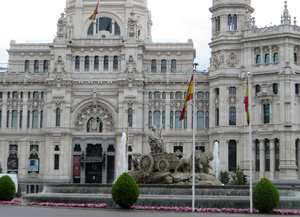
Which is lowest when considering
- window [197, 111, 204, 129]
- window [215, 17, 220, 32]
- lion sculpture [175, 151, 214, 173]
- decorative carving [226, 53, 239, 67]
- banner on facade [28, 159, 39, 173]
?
banner on facade [28, 159, 39, 173]

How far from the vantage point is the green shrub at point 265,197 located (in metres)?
39.8

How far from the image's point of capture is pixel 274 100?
263 feet

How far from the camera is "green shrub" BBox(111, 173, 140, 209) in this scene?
4047cm

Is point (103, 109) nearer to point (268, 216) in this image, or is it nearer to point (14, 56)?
point (14, 56)

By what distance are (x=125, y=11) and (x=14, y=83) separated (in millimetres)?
23431

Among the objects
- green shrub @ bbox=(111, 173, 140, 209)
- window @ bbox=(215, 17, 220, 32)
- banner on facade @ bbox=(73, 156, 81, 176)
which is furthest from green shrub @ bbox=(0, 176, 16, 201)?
window @ bbox=(215, 17, 220, 32)

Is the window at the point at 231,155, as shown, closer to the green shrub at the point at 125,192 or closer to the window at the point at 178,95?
the window at the point at 178,95

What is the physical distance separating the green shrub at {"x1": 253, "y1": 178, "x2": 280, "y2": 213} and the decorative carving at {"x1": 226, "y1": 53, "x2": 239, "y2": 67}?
45772mm

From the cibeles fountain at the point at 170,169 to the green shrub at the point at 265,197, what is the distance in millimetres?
8241

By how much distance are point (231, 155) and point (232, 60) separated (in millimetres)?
14807

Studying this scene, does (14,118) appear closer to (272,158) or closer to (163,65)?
(163,65)

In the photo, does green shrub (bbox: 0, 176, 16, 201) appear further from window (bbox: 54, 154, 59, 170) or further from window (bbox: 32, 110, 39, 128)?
window (bbox: 32, 110, 39, 128)

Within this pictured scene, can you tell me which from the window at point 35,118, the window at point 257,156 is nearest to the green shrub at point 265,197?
the window at point 257,156

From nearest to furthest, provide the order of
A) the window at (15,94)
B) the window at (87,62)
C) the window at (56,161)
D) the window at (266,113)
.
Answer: the window at (266,113), the window at (56,161), the window at (87,62), the window at (15,94)
